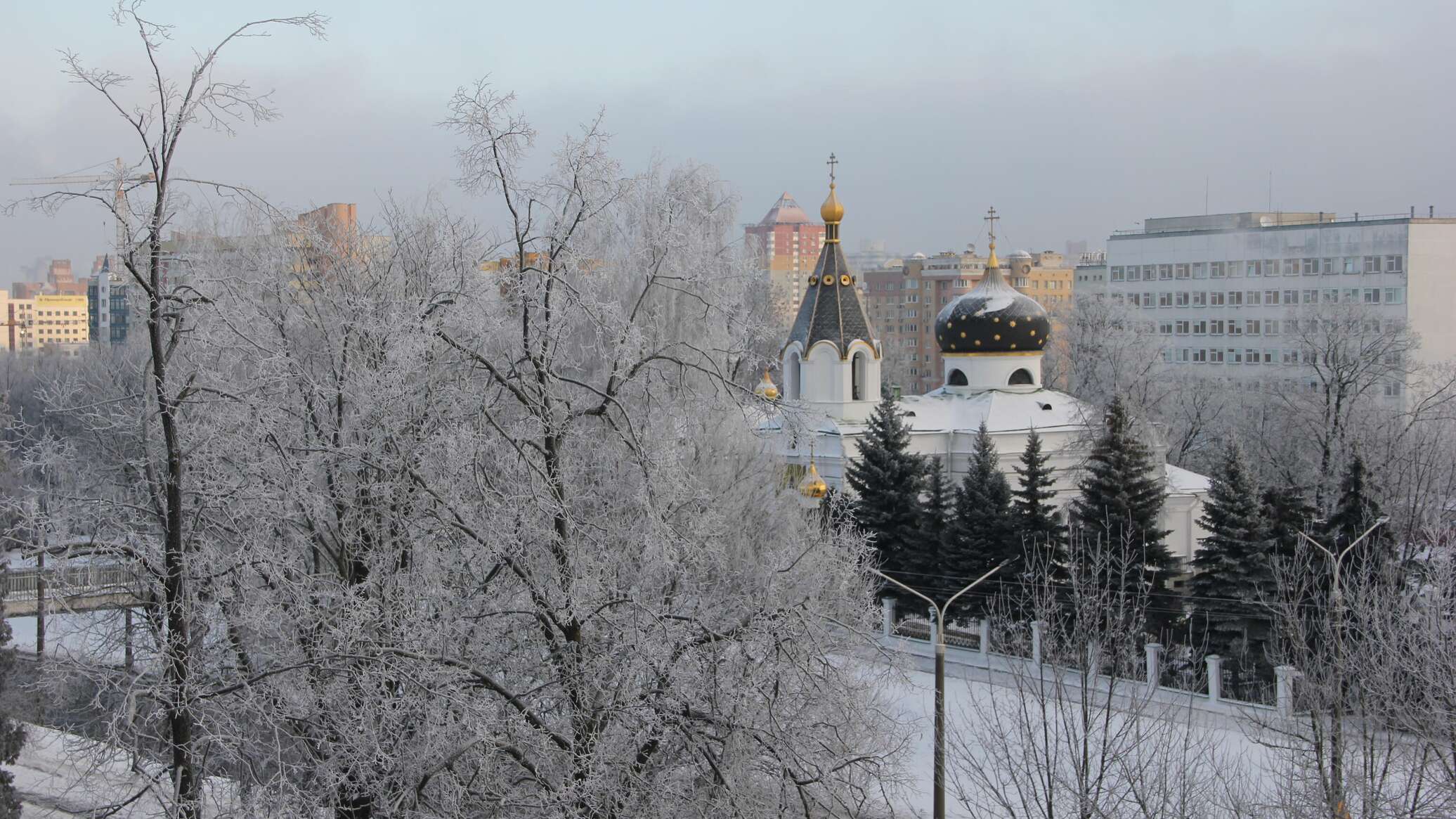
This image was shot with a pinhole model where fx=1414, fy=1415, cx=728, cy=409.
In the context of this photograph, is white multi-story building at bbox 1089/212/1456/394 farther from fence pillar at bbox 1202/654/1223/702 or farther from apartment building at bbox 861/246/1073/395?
fence pillar at bbox 1202/654/1223/702

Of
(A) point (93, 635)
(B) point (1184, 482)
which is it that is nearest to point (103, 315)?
(B) point (1184, 482)

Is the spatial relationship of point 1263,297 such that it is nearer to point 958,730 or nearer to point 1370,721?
point 958,730

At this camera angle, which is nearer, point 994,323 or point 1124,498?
point 1124,498

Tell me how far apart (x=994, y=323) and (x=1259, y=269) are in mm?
27323

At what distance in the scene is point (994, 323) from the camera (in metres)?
29.1

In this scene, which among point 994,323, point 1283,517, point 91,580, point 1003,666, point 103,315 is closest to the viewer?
point 91,580

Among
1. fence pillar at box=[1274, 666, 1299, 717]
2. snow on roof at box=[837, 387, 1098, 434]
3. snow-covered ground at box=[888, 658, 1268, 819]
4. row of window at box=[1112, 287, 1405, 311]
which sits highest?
row of window at box=[1112, 287, 1405, 311]

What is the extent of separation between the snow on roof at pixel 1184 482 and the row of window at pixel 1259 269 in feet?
84.9

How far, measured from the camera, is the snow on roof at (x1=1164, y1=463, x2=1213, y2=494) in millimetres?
25281

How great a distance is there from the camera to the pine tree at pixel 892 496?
→ 22.2 meters

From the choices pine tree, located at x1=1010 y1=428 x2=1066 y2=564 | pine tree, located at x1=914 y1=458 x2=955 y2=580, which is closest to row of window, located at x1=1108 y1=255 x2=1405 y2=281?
pine tree, located at x1=914 y1=458 x2=955 y2=580

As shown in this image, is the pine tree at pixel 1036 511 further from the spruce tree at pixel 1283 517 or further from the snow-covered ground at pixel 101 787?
the snow-covered ground at pixel 101 787

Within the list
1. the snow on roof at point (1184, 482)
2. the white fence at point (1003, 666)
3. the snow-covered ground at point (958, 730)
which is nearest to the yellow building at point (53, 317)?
the snow on roof at point (1184, 482)

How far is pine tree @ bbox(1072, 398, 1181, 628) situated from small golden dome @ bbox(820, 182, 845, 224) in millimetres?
8835
